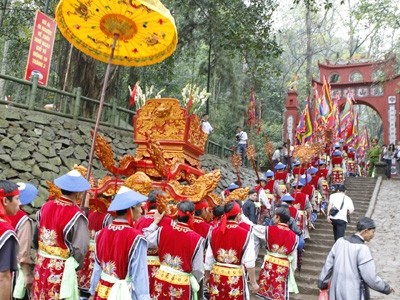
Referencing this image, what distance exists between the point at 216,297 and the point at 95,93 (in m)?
8.74

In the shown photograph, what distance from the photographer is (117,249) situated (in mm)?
3008

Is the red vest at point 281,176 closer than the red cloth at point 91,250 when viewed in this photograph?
No

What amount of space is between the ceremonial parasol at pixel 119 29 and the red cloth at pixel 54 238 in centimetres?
70

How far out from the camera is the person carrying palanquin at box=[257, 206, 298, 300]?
5094mm

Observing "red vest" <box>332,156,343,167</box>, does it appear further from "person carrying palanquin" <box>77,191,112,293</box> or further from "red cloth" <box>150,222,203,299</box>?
"red cloth" <box>150,222,203,299</box>

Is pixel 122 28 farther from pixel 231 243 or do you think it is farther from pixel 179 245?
pixel 231 243

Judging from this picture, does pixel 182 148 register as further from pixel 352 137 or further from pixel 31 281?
pixel 352 137

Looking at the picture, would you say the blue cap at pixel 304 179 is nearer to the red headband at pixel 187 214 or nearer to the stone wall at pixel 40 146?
the stone wall at pixel 40 146

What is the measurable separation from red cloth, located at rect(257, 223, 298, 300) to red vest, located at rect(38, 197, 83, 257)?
2.65 m

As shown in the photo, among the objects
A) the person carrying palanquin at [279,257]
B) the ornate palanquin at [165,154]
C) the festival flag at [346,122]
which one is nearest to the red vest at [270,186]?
the ornate palanquin at [165,154]

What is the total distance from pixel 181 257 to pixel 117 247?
859mm

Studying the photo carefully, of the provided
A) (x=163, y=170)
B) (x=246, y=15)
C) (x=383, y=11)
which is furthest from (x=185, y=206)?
(x=383, y=11)

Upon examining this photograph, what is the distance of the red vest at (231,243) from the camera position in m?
4.13

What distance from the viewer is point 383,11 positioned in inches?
525
